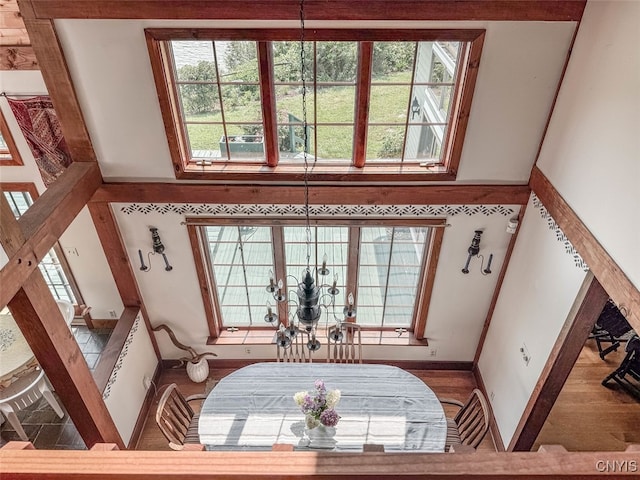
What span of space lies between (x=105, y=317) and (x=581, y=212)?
466 cm

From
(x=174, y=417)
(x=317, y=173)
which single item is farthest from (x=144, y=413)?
(x=317, y=173)

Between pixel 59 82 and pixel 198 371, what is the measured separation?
3.09 m

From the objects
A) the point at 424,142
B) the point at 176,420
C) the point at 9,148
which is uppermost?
the point at 424,142

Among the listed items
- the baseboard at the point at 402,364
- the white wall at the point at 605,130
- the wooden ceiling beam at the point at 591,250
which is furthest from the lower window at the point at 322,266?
the white wall at the point at 605,130

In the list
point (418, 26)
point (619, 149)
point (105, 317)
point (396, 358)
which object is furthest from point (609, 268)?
point (105, 317)

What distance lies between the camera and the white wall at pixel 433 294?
4156 millimetres

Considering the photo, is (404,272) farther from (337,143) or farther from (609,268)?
(609,268)

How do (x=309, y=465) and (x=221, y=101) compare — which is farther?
(x=221, y=101)

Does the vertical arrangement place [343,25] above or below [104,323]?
above

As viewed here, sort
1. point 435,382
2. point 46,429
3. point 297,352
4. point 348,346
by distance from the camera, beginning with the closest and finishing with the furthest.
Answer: point 46,429
point 297,352
point 348,346
point 435,382

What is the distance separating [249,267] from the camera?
4605 mm

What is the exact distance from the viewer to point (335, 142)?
381 centimetres

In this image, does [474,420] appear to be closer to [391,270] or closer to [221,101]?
[391,270]

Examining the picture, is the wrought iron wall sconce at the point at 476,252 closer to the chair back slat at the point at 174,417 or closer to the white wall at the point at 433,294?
the white wall at the point at 433,294
